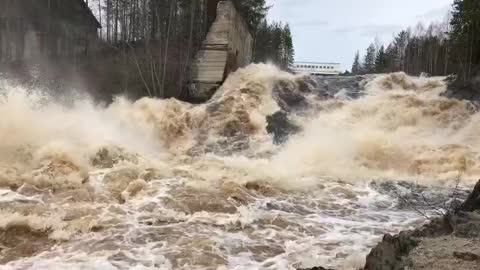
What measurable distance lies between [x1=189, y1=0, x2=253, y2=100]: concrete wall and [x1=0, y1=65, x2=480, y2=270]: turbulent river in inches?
29.6

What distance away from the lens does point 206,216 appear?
26.1 ft

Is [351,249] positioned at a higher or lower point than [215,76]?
lower

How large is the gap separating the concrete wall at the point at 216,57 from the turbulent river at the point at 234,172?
2.47ft

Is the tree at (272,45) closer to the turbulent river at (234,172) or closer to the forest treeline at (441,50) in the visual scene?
the forest treeline at (441,50)

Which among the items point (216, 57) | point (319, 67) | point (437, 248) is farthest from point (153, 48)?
point (319, 67)

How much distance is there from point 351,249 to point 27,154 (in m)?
7.44

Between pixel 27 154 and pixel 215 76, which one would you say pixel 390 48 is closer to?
pixel 215 76

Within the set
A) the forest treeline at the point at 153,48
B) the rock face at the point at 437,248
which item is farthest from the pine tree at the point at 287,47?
the rock face at the point at 437,248

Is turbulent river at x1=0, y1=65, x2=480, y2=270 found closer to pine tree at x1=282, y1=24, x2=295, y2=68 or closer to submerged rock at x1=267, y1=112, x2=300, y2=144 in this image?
submerged rock at x1=267, y1=112, x2=300, y2=144

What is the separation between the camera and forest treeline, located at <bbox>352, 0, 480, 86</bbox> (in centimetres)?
2086

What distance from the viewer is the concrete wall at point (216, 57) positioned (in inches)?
723

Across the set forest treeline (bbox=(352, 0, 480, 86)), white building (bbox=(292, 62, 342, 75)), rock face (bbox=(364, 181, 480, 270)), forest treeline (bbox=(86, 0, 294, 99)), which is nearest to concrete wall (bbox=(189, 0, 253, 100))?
forest treeline (bbox=(86, 0, 294, 99))

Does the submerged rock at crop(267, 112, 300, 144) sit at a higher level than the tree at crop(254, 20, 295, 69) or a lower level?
lower

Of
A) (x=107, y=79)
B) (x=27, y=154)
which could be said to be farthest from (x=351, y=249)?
(x=107, y=79)
